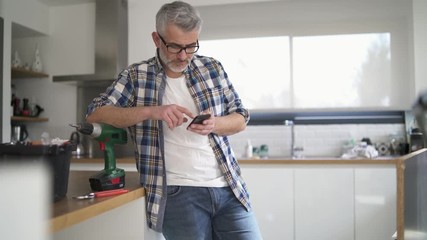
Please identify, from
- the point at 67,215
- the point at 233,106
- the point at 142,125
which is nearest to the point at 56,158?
the point at 67,215

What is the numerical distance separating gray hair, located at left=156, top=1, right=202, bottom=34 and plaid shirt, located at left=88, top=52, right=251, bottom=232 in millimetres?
166

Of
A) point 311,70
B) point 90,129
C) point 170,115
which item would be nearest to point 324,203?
point 311,70

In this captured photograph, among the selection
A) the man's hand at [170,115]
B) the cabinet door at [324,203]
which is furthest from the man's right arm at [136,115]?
the cabinet door at [324,203]

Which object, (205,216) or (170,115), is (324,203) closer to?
(205,216)

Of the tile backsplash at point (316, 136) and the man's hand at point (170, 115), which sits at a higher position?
the man's hand at point (170, 115)

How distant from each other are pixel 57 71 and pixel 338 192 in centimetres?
305

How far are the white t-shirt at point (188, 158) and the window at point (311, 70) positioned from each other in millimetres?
2164

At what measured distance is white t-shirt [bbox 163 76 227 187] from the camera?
4.35 ft

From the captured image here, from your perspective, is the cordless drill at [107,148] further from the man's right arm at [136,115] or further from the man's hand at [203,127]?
the man's hand at [203,127]

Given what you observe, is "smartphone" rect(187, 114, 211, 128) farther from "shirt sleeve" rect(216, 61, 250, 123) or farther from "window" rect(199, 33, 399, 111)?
"window" rect(199, 33, 399, 111)

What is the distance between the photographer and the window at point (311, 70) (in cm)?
334

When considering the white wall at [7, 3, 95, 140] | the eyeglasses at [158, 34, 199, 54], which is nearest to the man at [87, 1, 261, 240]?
the eyeglasses at [158, 34, 199, 54]

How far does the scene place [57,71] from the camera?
3.92m

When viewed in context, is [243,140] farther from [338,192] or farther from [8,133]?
[8,133]
